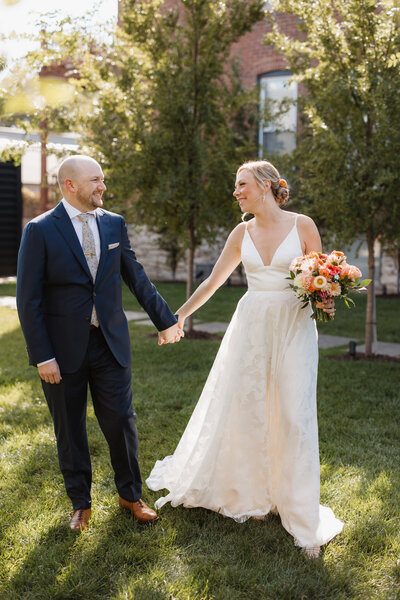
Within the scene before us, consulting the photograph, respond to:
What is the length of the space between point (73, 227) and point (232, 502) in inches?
74.1

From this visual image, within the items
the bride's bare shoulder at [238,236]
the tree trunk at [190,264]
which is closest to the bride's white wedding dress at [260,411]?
the bride's bare shoulder at [238,236]

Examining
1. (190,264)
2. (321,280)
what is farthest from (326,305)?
(190,264)

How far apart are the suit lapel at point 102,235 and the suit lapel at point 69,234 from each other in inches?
3.0

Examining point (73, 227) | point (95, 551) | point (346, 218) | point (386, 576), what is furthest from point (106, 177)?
point (386, 576)

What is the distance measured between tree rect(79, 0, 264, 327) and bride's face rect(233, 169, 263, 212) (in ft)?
16.6

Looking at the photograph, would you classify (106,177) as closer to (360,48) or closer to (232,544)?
(360,48)

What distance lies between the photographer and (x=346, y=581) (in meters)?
2.96

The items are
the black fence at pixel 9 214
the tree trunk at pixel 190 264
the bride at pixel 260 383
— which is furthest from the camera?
the black fence at pixel 9 214

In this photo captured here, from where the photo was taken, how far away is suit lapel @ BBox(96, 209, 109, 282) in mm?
3340

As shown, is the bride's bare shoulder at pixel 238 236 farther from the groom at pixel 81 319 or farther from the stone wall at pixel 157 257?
the stone wall at pixel 157 257

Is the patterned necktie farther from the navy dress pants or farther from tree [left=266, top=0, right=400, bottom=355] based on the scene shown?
tree [left=266, top=0, right=400, bottom=355]

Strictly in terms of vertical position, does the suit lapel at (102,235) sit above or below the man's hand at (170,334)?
above

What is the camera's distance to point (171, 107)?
872cm

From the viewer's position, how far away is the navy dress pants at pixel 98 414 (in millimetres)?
3387
